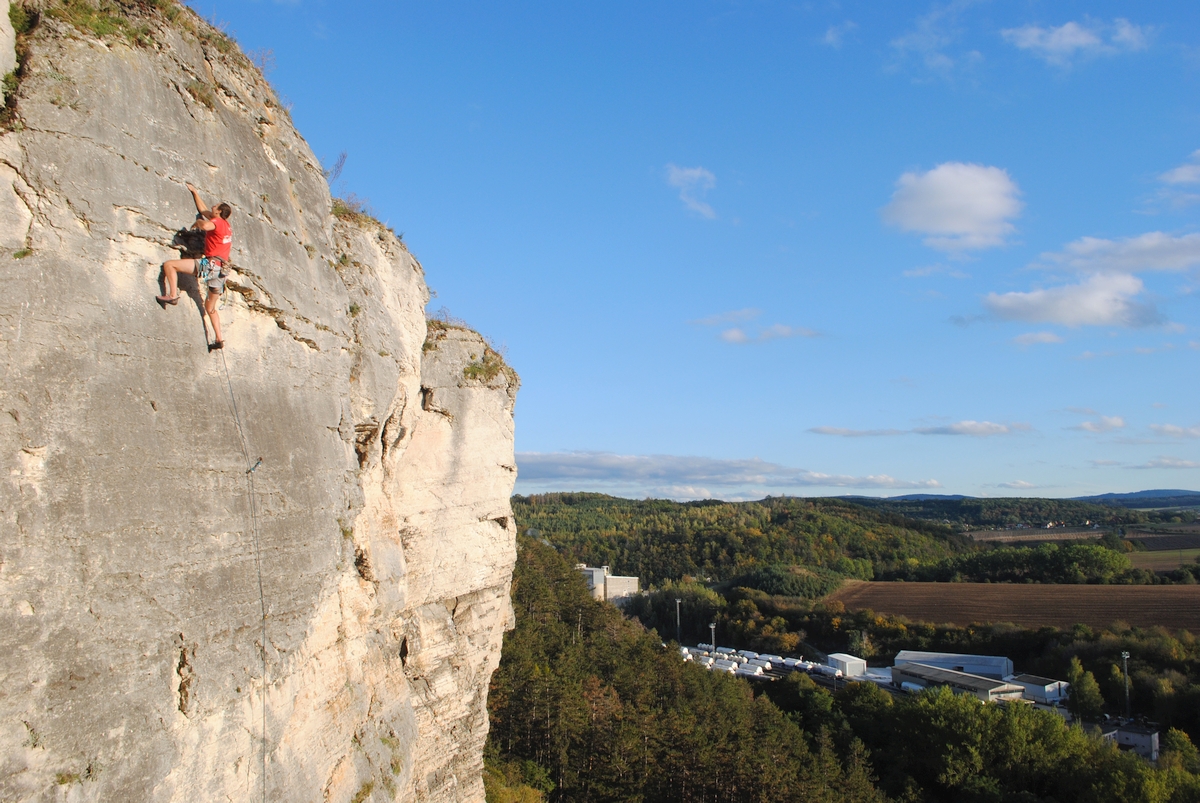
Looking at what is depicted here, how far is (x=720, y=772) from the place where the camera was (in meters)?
27.0

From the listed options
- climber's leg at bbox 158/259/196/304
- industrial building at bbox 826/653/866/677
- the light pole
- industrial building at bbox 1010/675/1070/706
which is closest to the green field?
the light pole

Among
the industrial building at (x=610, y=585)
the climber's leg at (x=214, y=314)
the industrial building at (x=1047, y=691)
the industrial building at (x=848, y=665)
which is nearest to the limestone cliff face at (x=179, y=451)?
the climber's leg at (x=214, y=314)

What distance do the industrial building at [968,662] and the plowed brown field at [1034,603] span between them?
7.63 metres

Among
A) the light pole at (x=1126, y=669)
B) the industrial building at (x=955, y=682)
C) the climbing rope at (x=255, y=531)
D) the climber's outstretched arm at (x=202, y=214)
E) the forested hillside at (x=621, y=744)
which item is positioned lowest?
the industrial building at (x=955, y=682)

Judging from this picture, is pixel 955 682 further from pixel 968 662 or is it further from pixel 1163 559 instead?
pixel 1163 559

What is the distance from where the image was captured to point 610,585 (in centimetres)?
9388

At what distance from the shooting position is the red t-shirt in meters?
6.52

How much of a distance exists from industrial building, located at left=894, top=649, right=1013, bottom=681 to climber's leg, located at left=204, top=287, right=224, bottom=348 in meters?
66.2

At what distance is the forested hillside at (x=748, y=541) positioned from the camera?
121500 millimetres

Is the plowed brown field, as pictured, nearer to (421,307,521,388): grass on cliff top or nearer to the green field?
the green field

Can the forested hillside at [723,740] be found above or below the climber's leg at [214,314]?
below

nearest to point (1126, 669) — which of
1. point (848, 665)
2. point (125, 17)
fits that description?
point (848, 665)

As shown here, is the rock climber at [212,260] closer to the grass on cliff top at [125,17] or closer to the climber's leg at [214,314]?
the climber's leg at [214,314]

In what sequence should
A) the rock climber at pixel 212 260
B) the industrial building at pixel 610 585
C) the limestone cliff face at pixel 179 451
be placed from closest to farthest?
the limestone cliff face at pixel 179 451 → the rock climber at pixel 212 260 → the industrial building at pixel 610 585
